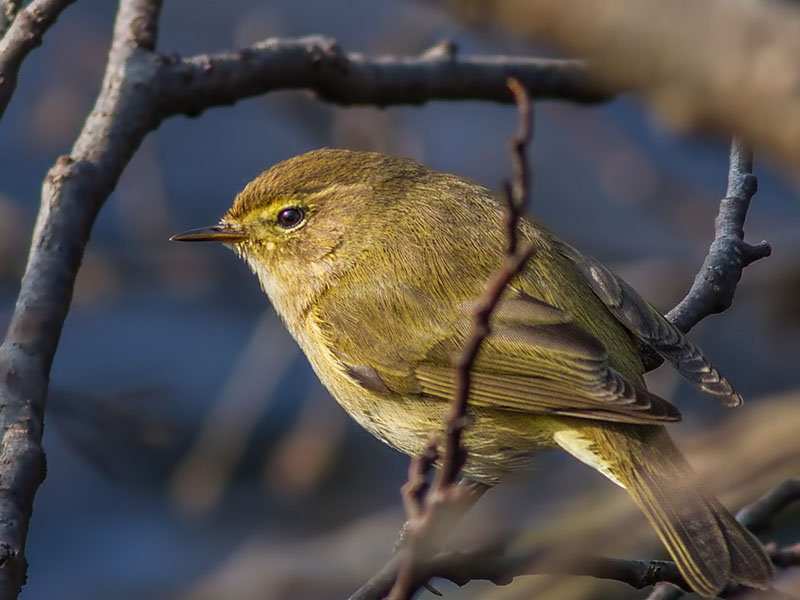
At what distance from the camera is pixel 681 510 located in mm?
3096

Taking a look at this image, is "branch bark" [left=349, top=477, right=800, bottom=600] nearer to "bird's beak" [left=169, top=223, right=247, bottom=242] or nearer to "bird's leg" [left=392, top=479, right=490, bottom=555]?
"bird's leg" [left=392, top=479, right=490, bottom=555]

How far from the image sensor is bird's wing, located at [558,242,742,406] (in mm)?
3248

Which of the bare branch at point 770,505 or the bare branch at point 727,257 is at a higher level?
the bare branch at point 727,257

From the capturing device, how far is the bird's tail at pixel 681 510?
2924mm

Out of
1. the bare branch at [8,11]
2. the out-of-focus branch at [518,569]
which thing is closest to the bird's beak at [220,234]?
the bare branch at [8,11]

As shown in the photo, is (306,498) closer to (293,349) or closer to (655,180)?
(293,349)

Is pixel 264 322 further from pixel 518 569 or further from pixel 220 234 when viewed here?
pixel 518 569

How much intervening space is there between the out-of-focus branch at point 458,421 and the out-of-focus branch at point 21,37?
58.7 inches

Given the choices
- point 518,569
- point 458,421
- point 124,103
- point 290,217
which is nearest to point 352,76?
point 290,217

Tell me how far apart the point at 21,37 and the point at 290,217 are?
4.08 feet

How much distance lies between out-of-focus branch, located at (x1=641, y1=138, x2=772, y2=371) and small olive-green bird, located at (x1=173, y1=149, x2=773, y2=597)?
17 cm

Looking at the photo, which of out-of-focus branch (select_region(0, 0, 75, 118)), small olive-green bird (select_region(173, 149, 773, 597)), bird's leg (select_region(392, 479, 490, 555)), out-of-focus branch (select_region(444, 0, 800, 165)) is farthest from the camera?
small olive-green bird (select_region(173, 149, 773, 597))

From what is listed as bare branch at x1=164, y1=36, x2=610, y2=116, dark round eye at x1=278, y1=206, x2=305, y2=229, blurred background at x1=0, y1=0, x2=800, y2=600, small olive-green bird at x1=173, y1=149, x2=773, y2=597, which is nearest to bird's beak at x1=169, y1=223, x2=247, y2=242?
small olive-green bird at x1=173, y1=149, x2=773, y2=597

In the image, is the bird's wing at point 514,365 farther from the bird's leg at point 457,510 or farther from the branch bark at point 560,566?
the branch bark at point 560,566
